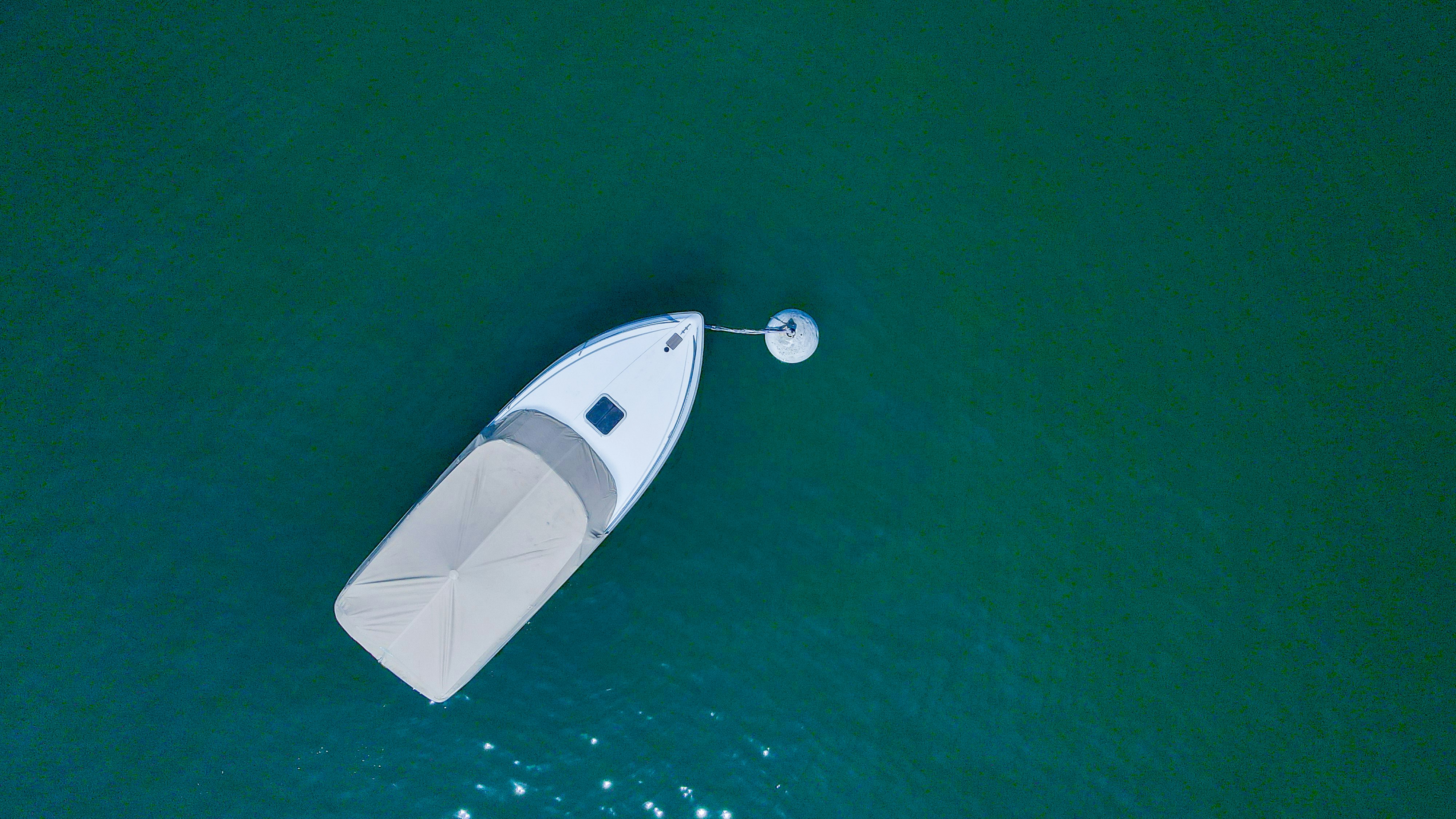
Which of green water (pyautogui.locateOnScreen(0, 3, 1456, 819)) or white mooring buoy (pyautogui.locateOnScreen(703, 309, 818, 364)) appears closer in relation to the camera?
white mooring buoy (pyautogui.locateOnScreen(703, 309, 818, 364))

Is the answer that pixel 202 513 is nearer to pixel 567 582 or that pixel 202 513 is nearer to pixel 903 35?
pixel 567 582

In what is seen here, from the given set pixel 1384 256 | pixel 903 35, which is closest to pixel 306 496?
pixel 903 35

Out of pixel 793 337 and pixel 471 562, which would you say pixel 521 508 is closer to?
pixel 471 562

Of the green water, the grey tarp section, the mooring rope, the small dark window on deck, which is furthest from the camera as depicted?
the green water

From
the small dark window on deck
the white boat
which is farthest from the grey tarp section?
the small dark window on deck

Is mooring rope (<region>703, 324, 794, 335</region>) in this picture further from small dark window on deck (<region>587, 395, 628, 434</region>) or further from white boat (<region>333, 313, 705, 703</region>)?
small dark window on deck (<region>587, 395, 628, 434</region>)

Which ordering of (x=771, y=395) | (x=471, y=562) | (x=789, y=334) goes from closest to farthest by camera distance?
(x=471, y=562) < (x=789, y=334) < (x=771, y=395)

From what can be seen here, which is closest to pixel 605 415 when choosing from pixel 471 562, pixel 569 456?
pixel 569 456
